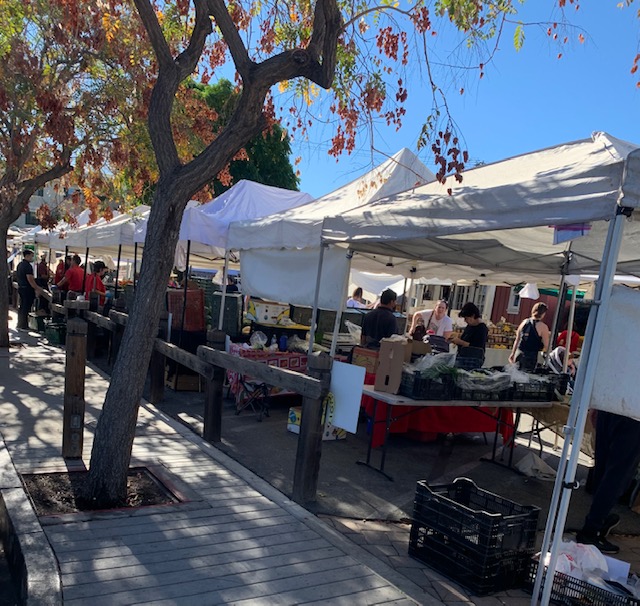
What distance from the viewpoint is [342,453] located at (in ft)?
21.5

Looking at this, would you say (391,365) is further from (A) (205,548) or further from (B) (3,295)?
(B) (3,295)

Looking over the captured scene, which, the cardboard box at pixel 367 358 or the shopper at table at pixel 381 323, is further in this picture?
the shopper at table at pixel 381 323

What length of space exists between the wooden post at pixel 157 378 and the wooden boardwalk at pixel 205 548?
2.19 m

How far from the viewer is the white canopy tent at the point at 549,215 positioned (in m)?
3.21

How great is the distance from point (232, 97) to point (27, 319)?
9330mm

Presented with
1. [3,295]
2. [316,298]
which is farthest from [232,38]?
[3,295]

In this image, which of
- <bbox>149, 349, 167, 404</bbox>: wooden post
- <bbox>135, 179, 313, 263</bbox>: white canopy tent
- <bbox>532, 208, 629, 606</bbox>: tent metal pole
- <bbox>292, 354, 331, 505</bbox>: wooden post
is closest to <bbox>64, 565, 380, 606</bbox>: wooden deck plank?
<bbox>532, 208, 629, 606</bbox>: tent metal pole

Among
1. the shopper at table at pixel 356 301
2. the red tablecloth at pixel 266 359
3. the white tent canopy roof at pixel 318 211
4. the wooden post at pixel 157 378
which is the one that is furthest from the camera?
the shopper at table at pixel 356 301

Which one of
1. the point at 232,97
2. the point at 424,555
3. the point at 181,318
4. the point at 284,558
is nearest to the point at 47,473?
the point at 284,558

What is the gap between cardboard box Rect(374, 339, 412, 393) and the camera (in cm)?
579

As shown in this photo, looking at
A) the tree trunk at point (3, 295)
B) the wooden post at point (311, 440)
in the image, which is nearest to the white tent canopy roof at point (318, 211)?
the wooden post at point (311, 440)

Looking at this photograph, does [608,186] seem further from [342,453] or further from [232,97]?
[232,97]

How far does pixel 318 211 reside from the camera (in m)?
6.93

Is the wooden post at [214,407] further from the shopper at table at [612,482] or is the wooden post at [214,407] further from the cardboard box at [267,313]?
the shopper at table at [612,482]
